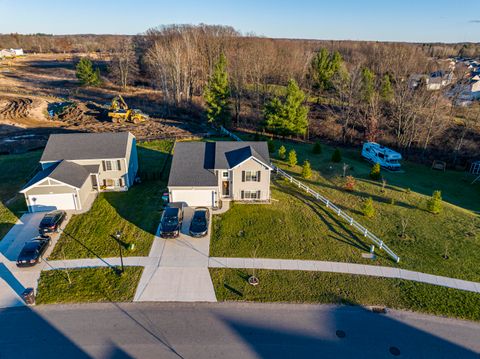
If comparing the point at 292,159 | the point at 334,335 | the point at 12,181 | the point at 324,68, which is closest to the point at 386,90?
the point at 324,68

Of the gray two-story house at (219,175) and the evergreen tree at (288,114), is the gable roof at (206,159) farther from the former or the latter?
the evergreen tree at (288,114)

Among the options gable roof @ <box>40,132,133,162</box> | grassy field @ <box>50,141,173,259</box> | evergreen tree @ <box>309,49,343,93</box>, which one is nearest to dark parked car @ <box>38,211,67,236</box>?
grassy field @ <box>50,141,173,259</box>

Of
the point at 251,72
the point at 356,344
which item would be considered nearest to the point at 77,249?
the point at 356,344

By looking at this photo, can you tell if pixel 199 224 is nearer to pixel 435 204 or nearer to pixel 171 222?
pixel 171 222

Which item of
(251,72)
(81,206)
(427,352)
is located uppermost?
(251,72)

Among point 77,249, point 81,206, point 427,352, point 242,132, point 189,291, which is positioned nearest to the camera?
point 427,352

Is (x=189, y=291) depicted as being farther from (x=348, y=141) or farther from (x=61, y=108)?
(x=61, y=108)

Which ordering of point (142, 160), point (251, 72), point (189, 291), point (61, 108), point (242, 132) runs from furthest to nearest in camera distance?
point (251, 72), point (61, 108), point (242, 132), point (142, 160), point (189, 291)
